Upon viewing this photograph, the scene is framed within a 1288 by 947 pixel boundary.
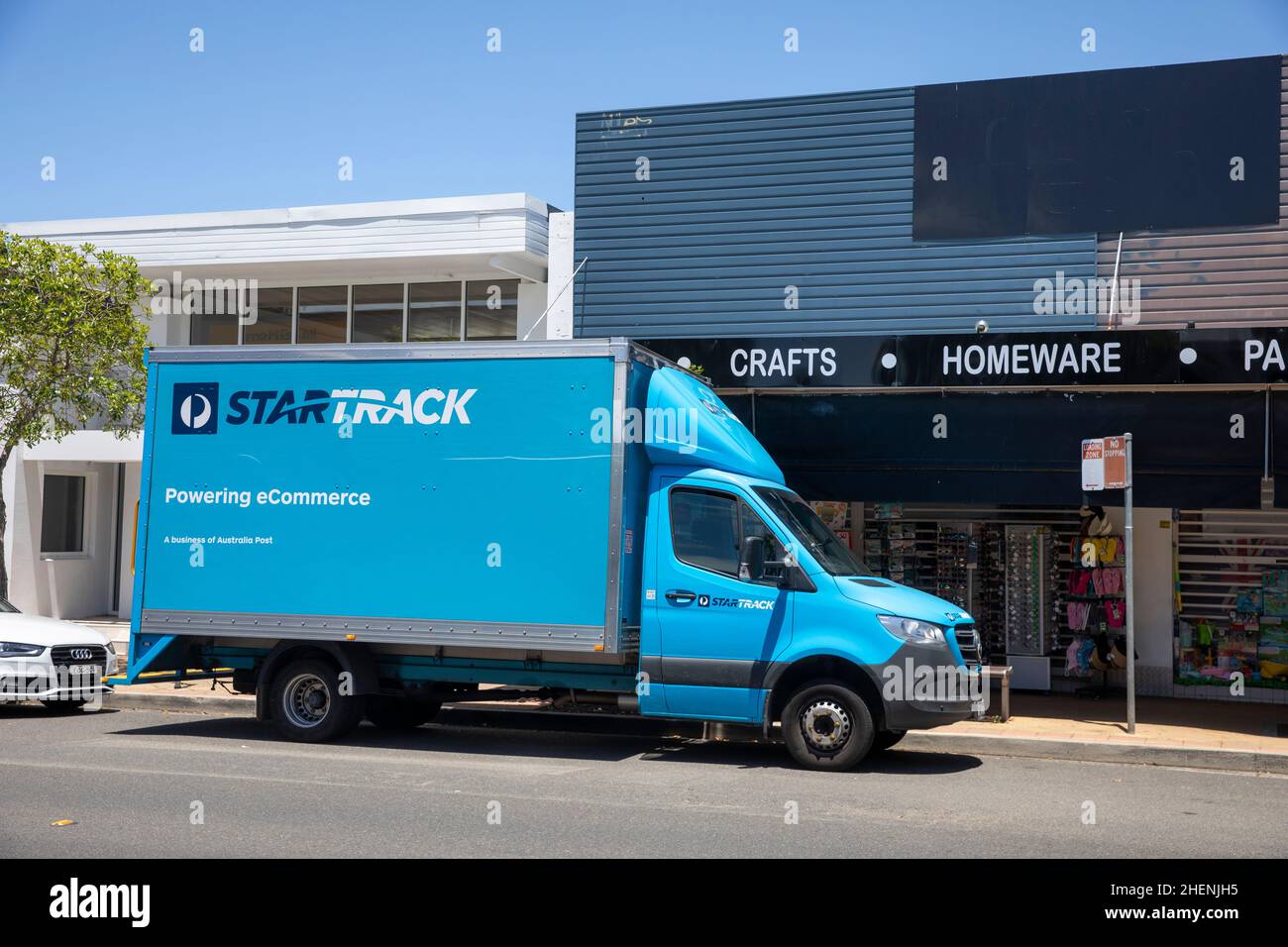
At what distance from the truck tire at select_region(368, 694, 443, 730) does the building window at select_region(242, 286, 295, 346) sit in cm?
990

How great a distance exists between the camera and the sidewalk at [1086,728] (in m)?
10.9

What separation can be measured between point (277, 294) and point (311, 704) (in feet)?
35.9

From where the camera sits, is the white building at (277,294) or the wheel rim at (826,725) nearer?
the wheel rim at (826,725)

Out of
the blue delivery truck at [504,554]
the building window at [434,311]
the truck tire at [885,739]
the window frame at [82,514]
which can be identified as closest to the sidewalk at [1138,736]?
the truck tire at [885,739]

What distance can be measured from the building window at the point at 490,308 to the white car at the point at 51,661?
25.9 ft

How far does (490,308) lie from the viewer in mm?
19234

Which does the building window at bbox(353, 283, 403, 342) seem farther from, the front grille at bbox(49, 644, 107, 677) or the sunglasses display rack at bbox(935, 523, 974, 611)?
the sunglasses display rack at bbox(935, 523, 974, 611)

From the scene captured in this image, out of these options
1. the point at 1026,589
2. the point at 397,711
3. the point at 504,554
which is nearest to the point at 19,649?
the point at 397,711

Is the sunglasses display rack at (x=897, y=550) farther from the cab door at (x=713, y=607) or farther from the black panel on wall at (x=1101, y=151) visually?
the cab door at (x=713, y=607)

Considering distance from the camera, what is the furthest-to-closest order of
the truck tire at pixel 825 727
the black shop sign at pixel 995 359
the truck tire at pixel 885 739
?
the black shop sign at pixel 995 359 → the truck tire at pixel 885 739 → the truck tire at pixel 825 727

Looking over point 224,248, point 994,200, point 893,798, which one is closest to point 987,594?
point 994,200

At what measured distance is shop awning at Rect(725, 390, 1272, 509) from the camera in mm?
12094
